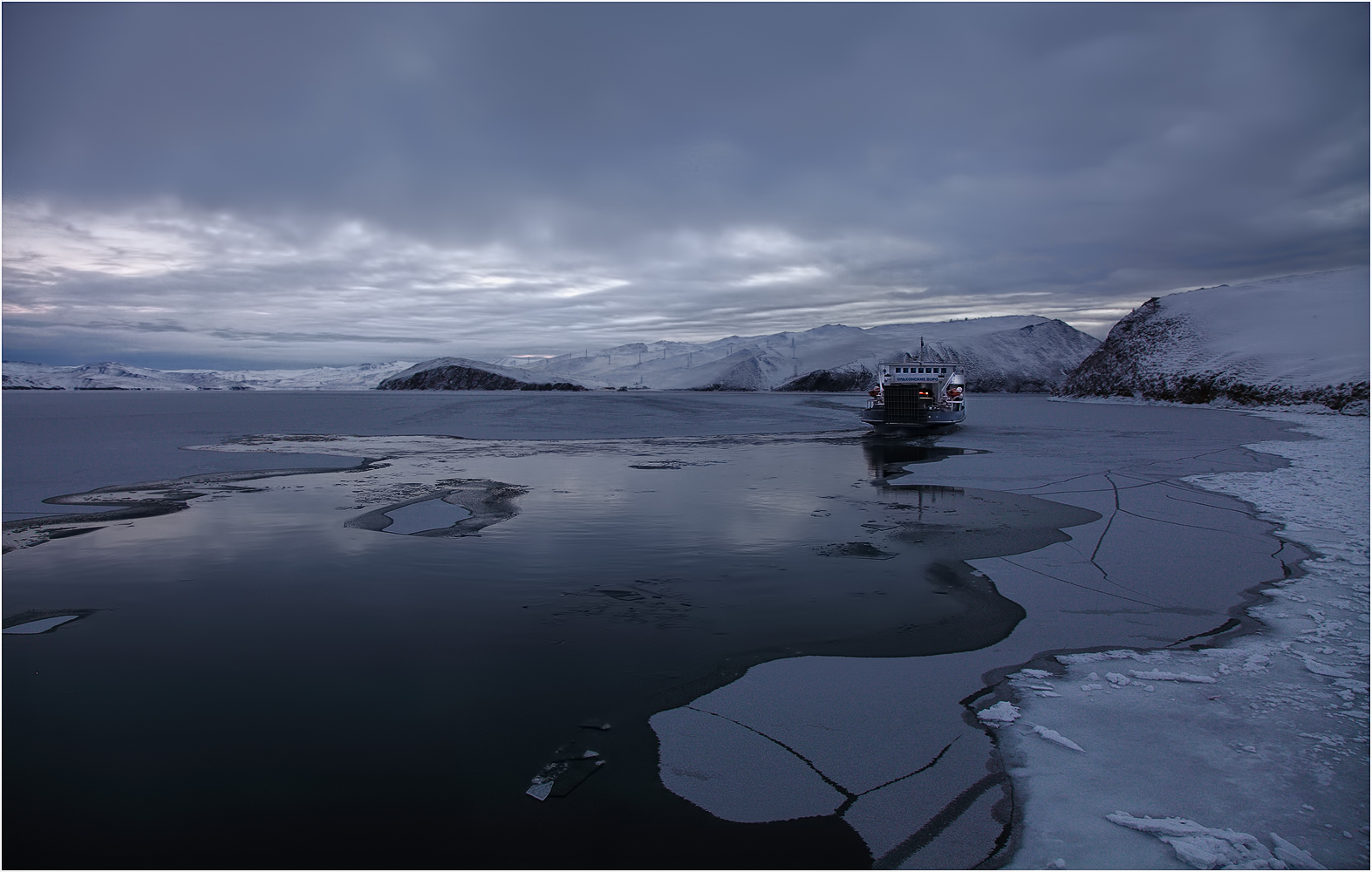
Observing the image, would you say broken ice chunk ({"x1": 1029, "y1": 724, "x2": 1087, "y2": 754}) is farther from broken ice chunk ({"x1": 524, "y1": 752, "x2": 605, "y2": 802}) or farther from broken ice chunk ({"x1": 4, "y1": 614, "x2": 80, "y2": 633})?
broken ice chunk ({"x1": 4, "y1": 614, "x2": 80, "y2": 633})

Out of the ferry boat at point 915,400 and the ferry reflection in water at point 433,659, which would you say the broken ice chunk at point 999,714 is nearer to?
the ferry reflection in water at point 433,659

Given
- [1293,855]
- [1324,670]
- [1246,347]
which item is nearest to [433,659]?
[1293,855]

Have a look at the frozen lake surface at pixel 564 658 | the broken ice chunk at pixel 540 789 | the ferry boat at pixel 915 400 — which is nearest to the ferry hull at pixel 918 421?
the ferry boat at pixel 915 400

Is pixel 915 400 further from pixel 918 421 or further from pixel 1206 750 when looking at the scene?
pixel 1206 750

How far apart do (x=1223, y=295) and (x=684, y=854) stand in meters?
152

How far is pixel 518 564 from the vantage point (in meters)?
10.3

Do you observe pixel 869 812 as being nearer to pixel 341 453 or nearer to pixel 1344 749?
pixel 1344 749

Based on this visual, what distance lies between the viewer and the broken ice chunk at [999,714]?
5.35m

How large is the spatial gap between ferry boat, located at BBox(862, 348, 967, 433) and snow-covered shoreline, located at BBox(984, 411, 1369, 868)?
34.3 m

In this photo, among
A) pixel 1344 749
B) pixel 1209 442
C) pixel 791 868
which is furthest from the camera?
pixel 1209 442

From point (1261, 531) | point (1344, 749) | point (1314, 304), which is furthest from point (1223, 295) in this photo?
point (1344, 749)

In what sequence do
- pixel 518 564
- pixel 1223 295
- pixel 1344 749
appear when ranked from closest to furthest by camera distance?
pixel 1344 749
pixel 518 564
pixel 1223 295

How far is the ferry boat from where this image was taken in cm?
4144

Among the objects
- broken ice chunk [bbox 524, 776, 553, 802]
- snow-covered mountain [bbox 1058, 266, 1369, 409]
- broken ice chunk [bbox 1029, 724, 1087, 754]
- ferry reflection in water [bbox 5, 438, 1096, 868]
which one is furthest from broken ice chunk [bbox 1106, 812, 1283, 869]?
snow-covered mountain [bbox 1058, 266, 1369, 409]
